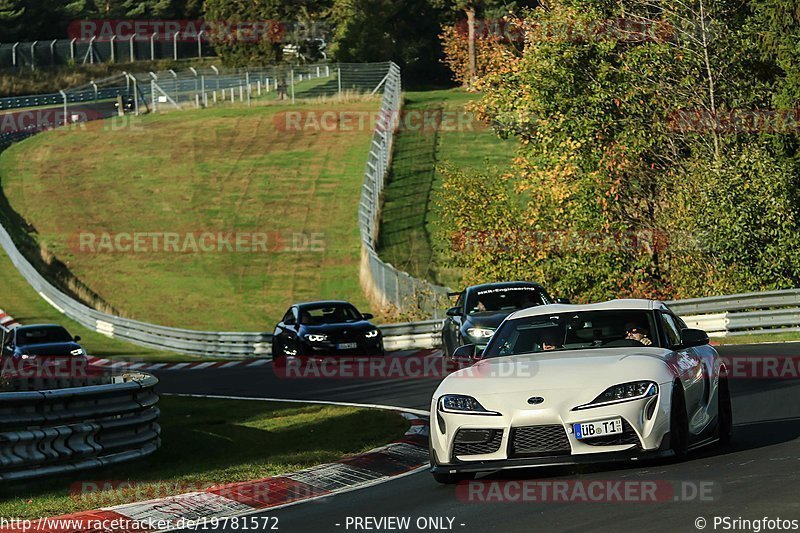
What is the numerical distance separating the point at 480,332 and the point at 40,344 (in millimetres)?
13280

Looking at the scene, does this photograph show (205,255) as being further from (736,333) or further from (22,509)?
(22,509)

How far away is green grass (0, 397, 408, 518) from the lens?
38.5 ft

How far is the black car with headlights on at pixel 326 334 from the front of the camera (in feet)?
97.7

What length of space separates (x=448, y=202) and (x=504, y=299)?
1213cm

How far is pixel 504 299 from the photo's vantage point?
25.8m

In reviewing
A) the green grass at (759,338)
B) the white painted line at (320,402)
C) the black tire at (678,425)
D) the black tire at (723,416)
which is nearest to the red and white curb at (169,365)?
the white painted line at (320,402)

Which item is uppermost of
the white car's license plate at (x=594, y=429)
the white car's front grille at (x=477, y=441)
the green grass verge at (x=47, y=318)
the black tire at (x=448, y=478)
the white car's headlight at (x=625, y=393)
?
the white car's headlight at (x=625, y=393)

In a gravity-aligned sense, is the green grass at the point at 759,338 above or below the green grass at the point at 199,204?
above

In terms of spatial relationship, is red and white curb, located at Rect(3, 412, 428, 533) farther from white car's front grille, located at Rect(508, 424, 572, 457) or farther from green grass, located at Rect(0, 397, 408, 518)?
white car's front grille, located at Rect(508, 424, 572, 457)

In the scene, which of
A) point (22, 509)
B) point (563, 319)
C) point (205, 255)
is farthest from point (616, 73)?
point (22, 509)

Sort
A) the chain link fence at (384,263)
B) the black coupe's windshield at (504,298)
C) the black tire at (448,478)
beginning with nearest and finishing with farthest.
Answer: the black tire at (448,478)
the black coupe's windshield at (504,298)
the chain link fence at (384,263)

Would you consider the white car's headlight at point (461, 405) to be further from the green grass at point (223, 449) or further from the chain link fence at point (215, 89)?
the chain link fence at point (215, 89)

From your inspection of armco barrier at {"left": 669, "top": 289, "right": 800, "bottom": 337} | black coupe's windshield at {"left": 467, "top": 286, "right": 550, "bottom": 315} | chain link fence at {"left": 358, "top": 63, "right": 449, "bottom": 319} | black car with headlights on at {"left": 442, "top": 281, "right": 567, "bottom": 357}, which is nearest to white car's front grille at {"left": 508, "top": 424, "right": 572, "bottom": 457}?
black car with headlights on at {"left": 442, "top": 281, "right": 567, "bottom": 357}

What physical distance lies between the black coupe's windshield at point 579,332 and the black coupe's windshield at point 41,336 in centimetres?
2331
